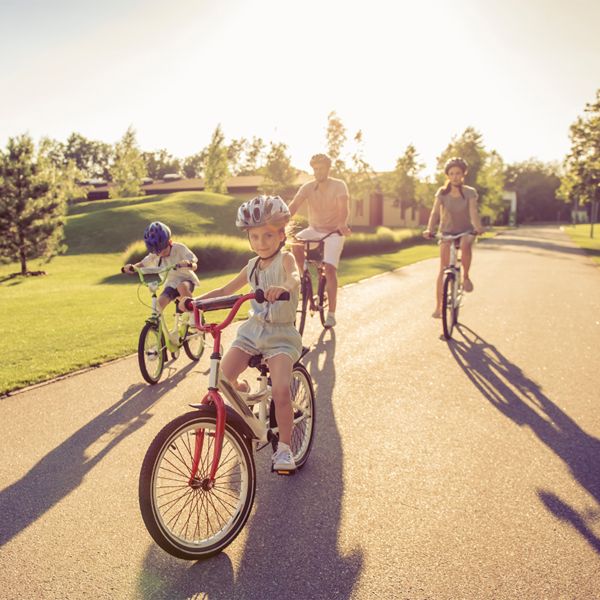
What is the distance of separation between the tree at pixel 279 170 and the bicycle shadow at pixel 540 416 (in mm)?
37805

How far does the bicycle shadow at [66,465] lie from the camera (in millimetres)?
3229

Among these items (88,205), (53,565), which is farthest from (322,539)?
(88,205)

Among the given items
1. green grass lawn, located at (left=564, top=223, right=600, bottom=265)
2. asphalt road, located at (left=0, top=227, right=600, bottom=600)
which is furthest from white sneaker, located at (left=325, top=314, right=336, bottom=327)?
green grass lawn, located at (left=564, top=223, right=600, bottom=265)

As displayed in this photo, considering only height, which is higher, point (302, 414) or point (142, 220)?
point (142, 220)

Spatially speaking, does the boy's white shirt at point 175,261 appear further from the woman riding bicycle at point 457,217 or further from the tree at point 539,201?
the tree at point 539,201

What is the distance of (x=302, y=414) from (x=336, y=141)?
44252 millimetres

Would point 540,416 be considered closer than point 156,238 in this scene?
Yes

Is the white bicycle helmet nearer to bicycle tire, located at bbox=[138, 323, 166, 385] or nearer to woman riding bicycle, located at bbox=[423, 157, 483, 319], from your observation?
bicycle tire, located at bbox=[138, 323, 166, 385]

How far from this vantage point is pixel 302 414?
3883 mm

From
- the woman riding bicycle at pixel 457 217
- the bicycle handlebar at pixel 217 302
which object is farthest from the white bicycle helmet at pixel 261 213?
the woman riding bicycle at pixel 457 217

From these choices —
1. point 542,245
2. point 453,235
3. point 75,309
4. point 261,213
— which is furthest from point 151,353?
point 542,245

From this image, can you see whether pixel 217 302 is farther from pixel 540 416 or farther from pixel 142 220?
pixel 142 220

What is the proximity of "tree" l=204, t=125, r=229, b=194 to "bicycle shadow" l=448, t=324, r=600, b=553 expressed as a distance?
55.1 m

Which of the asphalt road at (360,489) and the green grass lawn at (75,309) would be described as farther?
the green grass lawn at (75,309)
